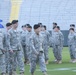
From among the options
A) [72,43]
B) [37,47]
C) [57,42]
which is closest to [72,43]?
[72,43]

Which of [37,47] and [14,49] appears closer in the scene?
[37,47]

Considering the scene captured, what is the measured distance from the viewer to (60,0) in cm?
4291

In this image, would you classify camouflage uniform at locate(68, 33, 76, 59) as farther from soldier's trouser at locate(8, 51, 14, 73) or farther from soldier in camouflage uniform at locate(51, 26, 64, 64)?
soldier's trouser at locate(8, 51, 14, 73)

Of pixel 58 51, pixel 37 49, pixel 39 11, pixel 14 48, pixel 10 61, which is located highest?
pixel 39 11

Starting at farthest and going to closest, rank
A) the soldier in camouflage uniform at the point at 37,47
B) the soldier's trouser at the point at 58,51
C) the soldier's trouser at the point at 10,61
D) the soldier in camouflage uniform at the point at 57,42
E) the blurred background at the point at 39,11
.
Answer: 1. the blurred background at the point at 39,11
2. the soldier's trouser at the point at 58,51
3. the soldier in camouflage uniform at the point at 57,42
4. the soldier's trouser at the point at 10,61
5. the soldier in camouflage uniform at the point at 37,47

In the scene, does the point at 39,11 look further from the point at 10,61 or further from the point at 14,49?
the point at 10,61

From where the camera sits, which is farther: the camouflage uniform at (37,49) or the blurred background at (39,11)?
the blurred background at (39,11)

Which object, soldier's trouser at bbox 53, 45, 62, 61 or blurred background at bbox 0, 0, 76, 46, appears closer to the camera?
soldier's trouser at bbox 53, 45, 62, 61

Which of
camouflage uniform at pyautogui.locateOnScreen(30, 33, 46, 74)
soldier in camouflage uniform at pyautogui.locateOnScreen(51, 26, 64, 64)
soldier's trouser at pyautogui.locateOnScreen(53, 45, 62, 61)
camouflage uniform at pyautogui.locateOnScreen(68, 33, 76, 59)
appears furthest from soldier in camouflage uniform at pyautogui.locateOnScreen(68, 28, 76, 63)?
camouflage uniform at pyautogui.locateOnScreen(30, 33, 46, 74)

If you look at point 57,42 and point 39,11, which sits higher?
point 39,11

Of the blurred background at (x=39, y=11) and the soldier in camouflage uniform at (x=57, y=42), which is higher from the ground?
the blurred background at (x=39, y=11)

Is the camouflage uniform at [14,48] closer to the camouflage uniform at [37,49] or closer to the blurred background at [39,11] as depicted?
the camouflage uniform at [37,49]

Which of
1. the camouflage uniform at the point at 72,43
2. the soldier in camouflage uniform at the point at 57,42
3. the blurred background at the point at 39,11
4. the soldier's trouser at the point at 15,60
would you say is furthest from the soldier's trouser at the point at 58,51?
the blurred background at the point at 39,11

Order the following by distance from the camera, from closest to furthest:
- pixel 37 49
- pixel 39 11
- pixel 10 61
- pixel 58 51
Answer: pixel 37 49, pixel 10 61, pixel 58 51, pixel 39 11
